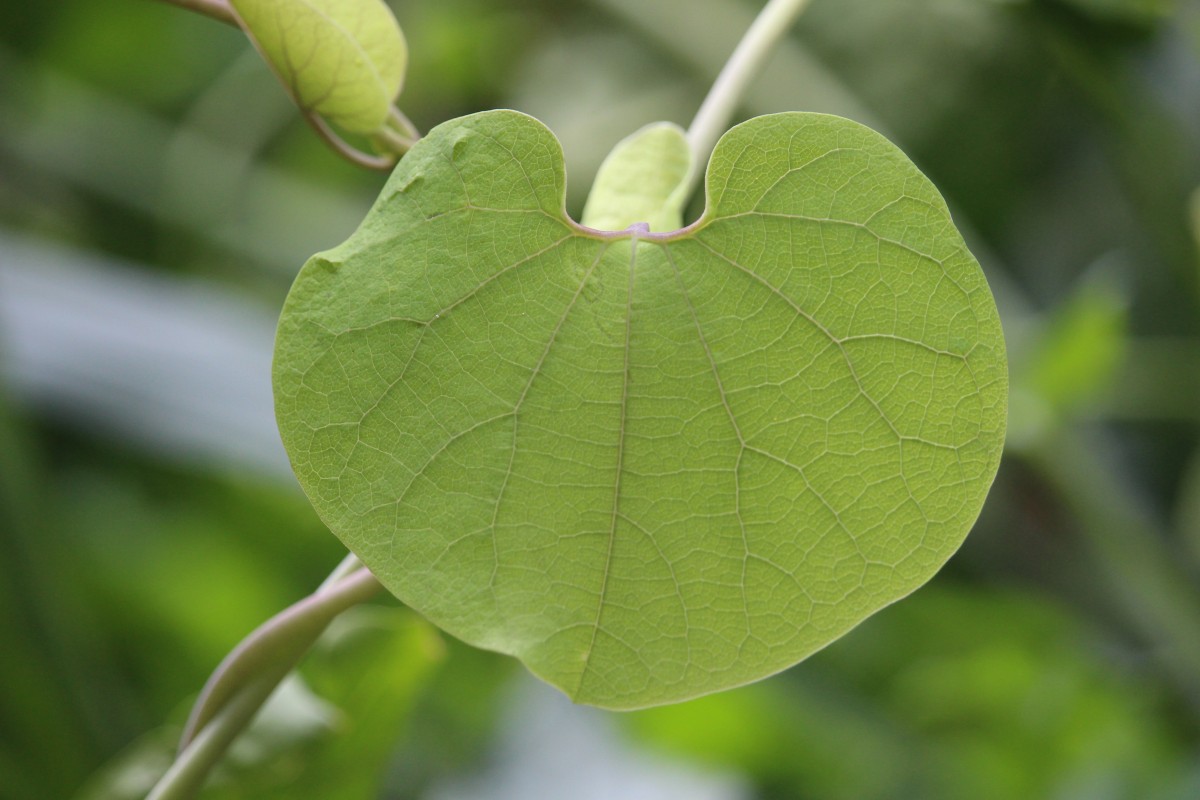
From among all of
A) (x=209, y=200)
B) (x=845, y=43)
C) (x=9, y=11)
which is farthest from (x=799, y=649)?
(x=9, y=11)

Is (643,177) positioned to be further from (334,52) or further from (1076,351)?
(1076,351)

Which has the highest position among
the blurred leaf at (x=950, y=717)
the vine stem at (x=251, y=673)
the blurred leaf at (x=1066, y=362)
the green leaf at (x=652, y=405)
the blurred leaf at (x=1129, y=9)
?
the blurred leaf at (x=1129, y=9)

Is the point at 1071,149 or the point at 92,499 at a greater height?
the point at 1071,149

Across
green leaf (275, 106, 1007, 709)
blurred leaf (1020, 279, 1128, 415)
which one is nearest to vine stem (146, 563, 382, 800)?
green leaf (275, 106, 1007, 709)

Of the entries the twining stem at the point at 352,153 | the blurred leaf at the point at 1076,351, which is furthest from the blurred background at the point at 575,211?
the twining stem at the point at 352,153

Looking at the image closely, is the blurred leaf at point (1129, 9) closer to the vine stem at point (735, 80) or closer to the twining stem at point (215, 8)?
the vine stem at point (735, 80)

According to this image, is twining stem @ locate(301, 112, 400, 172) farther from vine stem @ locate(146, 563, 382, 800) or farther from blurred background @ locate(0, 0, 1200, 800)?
blurred background @ locate(0, 0, 1200, 800)

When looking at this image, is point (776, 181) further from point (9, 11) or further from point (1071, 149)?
point (9, 11)
